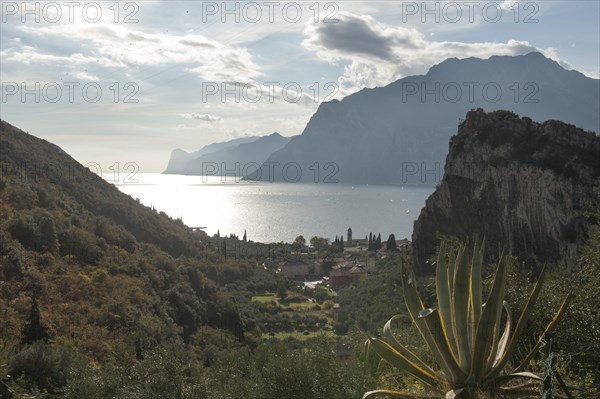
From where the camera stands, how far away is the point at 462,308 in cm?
511

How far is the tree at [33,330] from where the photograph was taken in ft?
51.4

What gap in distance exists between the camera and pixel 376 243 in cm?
9338

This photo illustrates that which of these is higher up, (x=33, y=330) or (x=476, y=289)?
(x=476, y=289)

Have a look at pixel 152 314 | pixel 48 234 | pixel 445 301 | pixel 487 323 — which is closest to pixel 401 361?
pixel 445 301

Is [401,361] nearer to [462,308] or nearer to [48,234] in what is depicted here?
[462,308]

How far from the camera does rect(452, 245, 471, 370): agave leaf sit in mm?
5016

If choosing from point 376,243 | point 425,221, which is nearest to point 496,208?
point 425,221

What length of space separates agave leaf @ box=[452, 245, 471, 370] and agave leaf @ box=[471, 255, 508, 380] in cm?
14

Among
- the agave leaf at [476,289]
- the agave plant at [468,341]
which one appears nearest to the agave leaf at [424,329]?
the agave plant at [468,341]

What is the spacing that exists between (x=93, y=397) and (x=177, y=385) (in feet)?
6.76

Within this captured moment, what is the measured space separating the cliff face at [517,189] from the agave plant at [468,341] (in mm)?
30624

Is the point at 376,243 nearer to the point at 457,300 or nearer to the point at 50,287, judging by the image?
the point at 50,287

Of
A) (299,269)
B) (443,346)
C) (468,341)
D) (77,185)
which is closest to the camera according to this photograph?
(443,346)

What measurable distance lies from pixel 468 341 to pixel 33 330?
50.6ft
